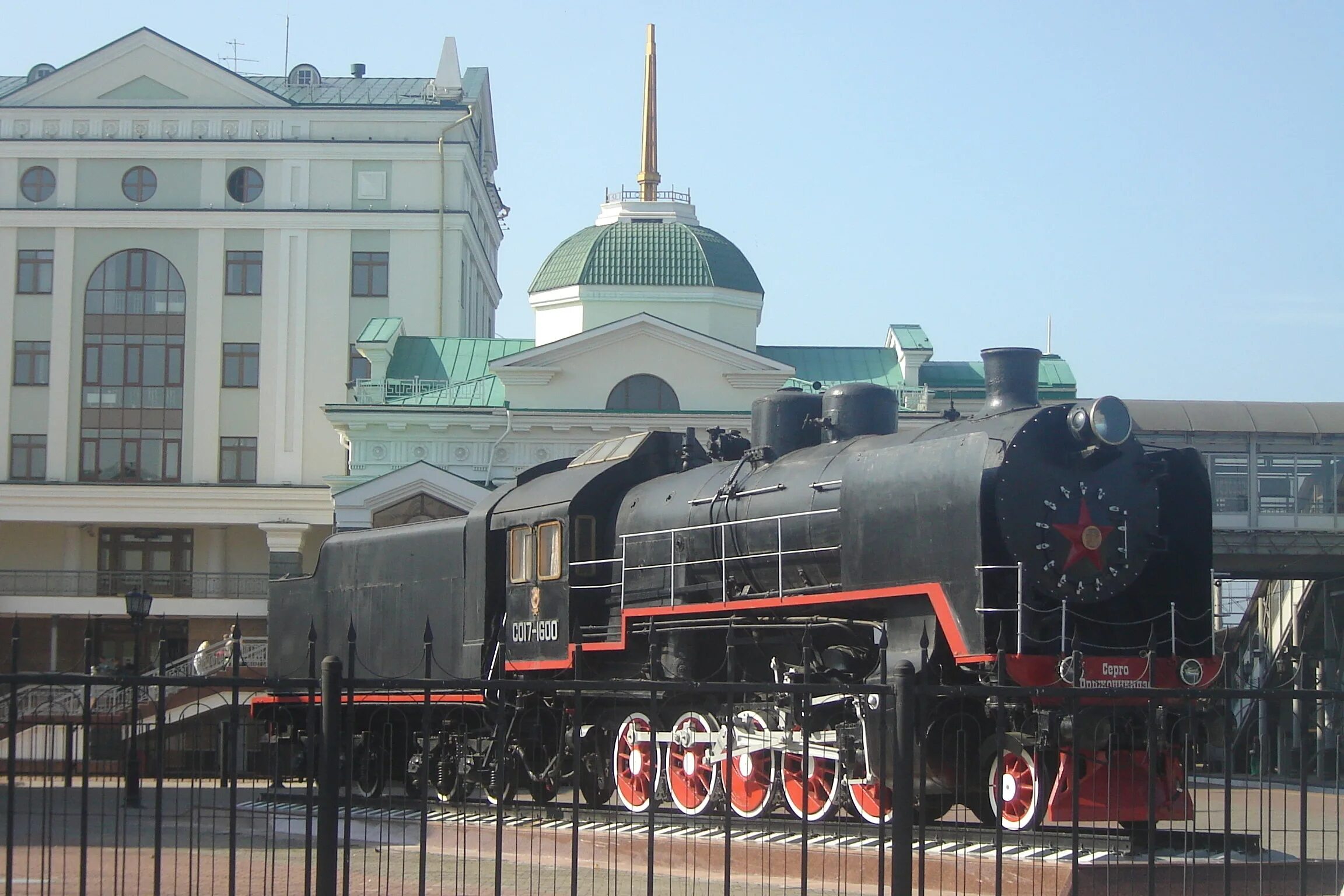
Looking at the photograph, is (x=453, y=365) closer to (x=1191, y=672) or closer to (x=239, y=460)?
(x=239, y=460)

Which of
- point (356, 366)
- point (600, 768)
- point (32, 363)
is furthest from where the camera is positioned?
point (32, 363)

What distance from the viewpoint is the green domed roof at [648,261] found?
51469mm

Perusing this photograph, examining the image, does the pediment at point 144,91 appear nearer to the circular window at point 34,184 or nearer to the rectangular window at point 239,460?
the circular window at point 34,184

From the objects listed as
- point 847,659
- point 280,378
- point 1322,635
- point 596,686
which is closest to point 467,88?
point 280,378

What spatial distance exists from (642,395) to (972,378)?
10023 millimetres

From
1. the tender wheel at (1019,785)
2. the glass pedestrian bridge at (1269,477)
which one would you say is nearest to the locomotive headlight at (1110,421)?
the tender wheel at (1019,785)

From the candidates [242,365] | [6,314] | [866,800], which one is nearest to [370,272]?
[242,365]

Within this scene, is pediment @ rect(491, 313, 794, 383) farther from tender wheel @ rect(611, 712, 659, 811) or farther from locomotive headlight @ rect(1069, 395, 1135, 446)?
locomotive headlight @ rect(1069, 395, 1135, 446)

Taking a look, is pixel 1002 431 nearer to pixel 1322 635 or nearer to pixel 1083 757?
pixel 1083 757

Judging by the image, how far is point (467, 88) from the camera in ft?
201

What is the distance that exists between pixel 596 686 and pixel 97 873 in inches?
284

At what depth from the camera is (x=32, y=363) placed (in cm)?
5438

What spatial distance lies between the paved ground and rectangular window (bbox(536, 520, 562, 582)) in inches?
125

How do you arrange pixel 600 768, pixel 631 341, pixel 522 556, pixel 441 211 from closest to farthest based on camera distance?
pixel 600 768 → pixel 522 556 → pixel 631 341 → pixel 441 211
